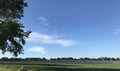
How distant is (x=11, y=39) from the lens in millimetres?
47062

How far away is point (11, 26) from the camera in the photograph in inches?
1724

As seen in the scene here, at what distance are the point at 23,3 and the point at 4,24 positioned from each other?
4753mm

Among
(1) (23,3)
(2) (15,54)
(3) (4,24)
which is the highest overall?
(1) (23,3)

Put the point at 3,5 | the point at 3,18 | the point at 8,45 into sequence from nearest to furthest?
the point at 3,5
the point at 3,18
the point at 8,45

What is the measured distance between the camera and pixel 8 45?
48.2m

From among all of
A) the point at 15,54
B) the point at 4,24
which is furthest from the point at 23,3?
the point at 15,54

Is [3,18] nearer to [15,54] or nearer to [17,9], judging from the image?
[17,9]

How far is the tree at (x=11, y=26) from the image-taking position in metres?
42.7

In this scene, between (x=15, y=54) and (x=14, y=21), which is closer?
(x=14, y=21)

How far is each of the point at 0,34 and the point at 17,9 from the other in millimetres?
4738

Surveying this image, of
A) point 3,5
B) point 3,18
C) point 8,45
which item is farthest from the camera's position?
point 8,45

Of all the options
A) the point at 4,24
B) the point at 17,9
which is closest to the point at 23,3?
the point at 17,9

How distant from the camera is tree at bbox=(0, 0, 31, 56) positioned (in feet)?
140

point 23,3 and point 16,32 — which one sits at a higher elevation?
point 23,3
